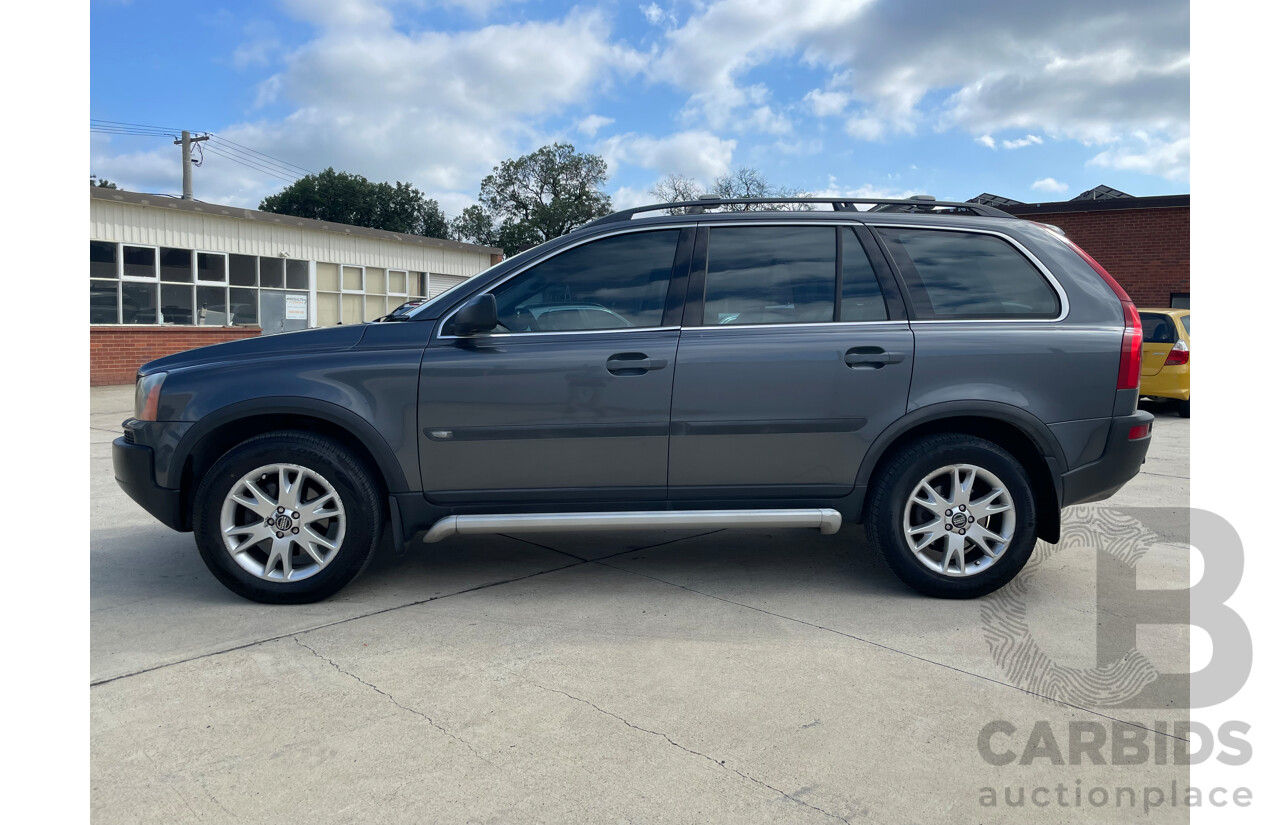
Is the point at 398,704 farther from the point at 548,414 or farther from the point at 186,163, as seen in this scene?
the point at 186,163

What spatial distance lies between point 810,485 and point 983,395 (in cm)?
92

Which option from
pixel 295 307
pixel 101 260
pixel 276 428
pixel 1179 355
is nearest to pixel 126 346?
pixel 101 260

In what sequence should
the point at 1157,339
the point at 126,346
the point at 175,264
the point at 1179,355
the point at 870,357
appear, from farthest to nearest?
the point at 175,264
the point at 126,346
the point at 1157,339
the point at 1179,355
the point at 870,357

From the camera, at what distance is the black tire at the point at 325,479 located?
165 inches

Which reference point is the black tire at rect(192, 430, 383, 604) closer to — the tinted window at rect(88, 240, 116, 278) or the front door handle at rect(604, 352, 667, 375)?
the front door handle at rect(604, 352, 667, 375)

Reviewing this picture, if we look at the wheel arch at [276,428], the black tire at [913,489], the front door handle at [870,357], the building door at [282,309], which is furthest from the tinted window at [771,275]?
the building door at [282,309]

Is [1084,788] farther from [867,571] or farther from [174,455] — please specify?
[174,455]

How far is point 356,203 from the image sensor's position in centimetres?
7212

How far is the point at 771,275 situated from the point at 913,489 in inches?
49.1

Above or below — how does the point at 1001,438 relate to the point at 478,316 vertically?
below

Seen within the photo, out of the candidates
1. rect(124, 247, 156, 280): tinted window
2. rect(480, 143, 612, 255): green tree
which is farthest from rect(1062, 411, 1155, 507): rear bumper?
rect(480, 143, 612, 255): green tree

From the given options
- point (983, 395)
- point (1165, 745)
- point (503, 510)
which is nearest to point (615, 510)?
point (503, 510)

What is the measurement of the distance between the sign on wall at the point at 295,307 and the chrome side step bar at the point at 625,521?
67.8 feet

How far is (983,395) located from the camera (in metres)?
4.29
